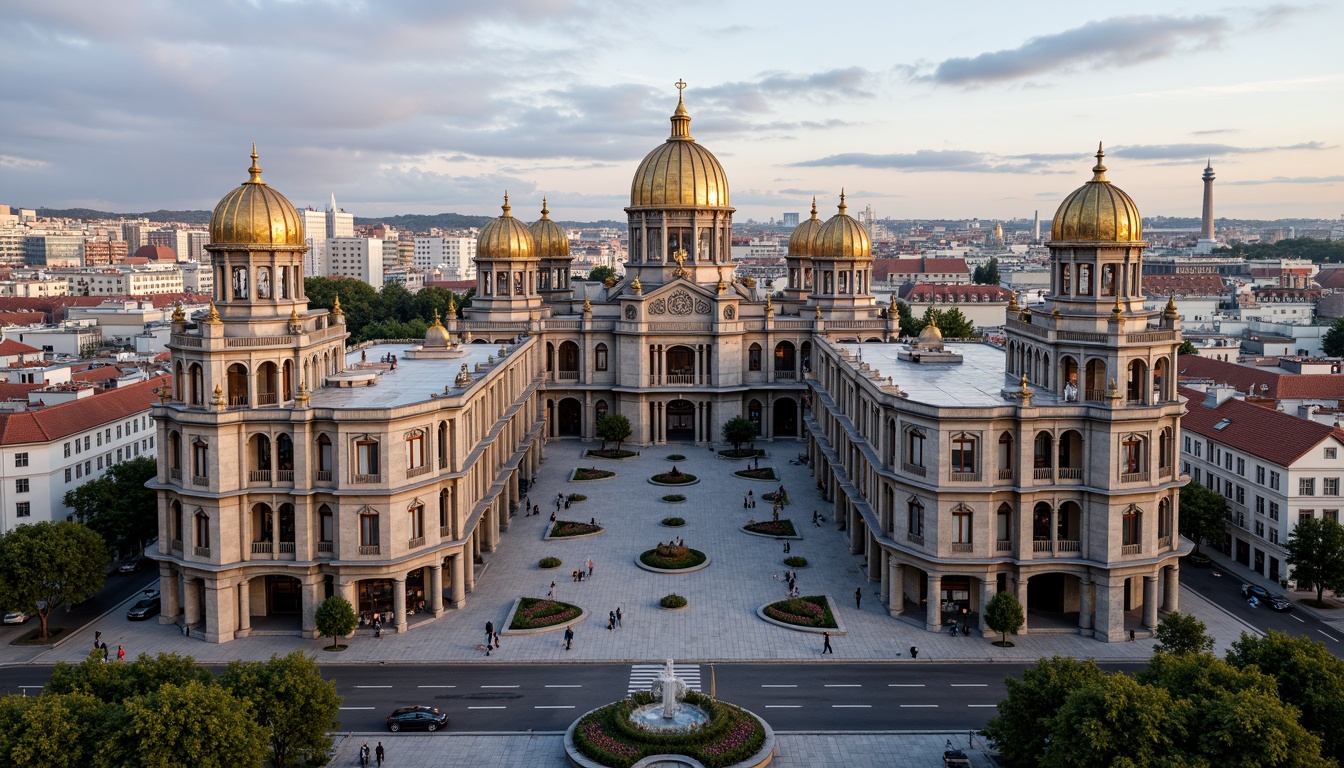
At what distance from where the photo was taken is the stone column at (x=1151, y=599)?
62250 millimetres

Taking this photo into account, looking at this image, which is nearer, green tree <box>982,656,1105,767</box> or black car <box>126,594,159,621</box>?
green tree <box>982,656,1105,767</box>

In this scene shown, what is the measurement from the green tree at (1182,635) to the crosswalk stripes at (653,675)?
22.3 m

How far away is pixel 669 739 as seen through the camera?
1828 inches

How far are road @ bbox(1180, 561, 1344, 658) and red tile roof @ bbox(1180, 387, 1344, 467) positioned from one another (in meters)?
8.28

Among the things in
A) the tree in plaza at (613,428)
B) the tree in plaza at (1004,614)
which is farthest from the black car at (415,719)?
the tree in plaza at (613,428)

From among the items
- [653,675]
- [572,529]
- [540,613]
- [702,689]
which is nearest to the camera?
[702,689]

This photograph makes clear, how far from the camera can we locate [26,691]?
5481 centimetres

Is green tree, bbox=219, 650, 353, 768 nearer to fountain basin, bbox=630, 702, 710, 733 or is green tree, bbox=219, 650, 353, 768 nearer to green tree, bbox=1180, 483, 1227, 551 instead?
fountain basin, bbox=630, 702, 710, 733

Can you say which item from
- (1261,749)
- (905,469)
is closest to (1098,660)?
(905,469)

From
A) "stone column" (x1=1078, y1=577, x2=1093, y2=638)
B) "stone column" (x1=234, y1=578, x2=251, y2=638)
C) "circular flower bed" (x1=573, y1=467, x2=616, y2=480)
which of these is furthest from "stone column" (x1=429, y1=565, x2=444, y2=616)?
"stone column" (x1=1078, y1=577, x2=1093, y2=638)

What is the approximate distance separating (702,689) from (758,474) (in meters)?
46.7

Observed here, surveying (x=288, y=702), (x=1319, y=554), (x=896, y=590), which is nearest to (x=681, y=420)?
(x=896, y=590)

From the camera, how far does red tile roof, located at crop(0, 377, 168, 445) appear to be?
2928 inches

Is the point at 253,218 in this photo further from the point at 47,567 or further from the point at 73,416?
the point at 73,416
